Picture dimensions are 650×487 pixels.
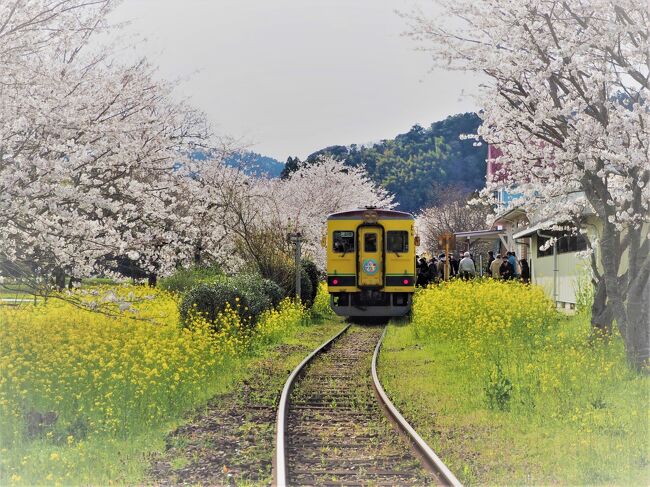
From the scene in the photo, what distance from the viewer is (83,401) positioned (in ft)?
25.4

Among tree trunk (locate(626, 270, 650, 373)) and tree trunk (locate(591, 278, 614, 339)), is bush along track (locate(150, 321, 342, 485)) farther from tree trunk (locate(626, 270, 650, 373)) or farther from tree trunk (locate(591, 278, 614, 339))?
tree trunk (locate(591, 278, 614, 339))

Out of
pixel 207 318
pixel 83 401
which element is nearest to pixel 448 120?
pixel 207 318

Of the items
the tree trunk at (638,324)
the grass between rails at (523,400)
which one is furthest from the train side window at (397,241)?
the tree trunk at (638,324)

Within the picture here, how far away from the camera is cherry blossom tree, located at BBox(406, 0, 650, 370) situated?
845 cm

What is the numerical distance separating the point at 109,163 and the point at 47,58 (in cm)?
132

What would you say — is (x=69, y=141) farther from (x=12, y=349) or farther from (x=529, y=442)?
(x=529, y=442)

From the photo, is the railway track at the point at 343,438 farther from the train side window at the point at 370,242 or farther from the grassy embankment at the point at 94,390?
the train side window at the point at 370,242

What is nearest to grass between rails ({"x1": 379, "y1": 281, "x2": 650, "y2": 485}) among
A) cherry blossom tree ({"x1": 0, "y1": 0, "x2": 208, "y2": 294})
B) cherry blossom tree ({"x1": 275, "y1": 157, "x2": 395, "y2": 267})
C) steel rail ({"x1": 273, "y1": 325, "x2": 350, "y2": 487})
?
steel rail ({"x1": 273, "y1": 325, "x2": 350, "y2": 487})

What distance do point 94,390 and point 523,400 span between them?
4485 mm

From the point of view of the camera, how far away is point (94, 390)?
8062mm

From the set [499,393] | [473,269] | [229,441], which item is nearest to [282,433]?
[229,441]

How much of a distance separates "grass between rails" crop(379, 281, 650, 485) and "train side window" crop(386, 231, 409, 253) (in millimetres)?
5664

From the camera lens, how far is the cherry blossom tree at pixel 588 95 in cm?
845

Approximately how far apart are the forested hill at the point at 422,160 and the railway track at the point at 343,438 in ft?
233
